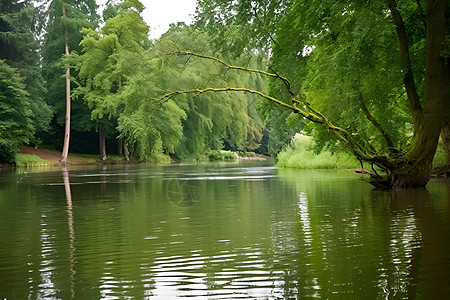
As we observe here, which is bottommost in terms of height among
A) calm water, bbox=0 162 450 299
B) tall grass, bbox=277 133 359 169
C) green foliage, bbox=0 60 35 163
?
calm water, bbox=0 162 450 299

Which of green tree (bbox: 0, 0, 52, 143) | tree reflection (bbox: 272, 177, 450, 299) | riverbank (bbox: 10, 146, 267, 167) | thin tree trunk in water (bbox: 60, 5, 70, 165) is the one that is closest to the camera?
tree reflection (bbox: 272, 177, 450, 299)

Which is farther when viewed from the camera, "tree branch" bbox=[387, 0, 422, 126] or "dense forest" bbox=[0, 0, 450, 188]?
"tree branch" bbox=[387, 0, 422, 126]

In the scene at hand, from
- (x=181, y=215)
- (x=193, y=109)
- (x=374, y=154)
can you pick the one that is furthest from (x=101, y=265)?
(x=193, y=109)

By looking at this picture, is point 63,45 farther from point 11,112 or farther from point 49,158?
point 11,112

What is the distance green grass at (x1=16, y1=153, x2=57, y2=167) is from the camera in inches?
1711

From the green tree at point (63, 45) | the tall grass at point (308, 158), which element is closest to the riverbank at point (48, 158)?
the green tree at point (63, 45)

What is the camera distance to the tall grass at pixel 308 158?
99.8ft

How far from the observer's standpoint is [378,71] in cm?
1627

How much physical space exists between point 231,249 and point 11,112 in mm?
37681

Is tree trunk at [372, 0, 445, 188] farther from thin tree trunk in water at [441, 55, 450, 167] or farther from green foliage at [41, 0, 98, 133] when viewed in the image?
green foliage at [41, 0, 98, 133]

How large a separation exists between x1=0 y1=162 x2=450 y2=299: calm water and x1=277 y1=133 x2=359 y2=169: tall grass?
16924 mm

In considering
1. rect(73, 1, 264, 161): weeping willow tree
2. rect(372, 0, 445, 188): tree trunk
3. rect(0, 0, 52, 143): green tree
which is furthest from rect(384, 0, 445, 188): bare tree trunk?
rect(0, 0, 52, 143): green tree

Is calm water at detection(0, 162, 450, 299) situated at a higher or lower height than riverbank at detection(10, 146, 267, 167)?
lower

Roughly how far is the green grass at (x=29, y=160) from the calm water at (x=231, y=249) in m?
31.3
